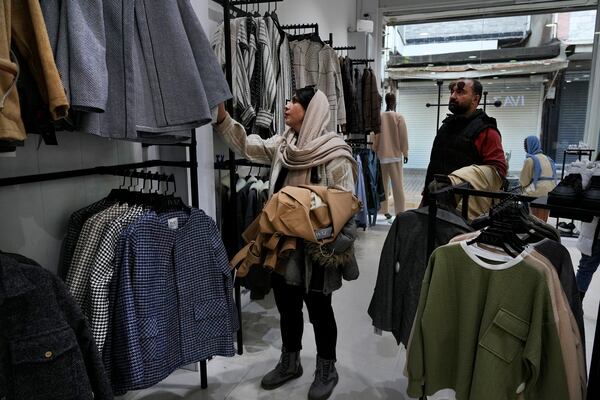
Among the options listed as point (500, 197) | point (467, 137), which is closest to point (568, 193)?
point (500, 197)

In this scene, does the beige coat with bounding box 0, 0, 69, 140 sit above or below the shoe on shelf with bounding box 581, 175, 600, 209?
above

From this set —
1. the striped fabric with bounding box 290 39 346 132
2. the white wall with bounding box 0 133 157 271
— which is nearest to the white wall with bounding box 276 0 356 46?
the striped fabric with bounding box 290 39 346 132

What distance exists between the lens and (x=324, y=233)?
186cm

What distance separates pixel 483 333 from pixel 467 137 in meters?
1.41

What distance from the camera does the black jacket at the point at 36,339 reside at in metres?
1.15

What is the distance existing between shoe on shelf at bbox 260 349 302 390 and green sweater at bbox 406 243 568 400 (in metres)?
0.90

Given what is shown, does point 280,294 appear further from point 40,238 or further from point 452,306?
point 40,238

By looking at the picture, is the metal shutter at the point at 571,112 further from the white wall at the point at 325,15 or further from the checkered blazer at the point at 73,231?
the checkered blazer at the point at 73,231

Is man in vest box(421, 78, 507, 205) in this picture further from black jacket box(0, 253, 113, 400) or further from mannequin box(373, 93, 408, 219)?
mannequin box(373, 93, 408, 219)

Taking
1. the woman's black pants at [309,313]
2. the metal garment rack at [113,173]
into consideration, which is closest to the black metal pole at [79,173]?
the metal garment rack at [113,173]

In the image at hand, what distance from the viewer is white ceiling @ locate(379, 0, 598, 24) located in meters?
5.39

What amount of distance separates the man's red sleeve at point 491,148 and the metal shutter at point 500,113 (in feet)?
13.2

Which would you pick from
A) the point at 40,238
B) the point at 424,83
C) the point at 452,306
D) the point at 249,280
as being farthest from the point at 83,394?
the point at 424,83

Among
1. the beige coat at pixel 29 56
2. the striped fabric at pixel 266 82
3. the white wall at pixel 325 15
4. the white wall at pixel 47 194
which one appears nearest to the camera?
the beige coat at pixel 29 56
